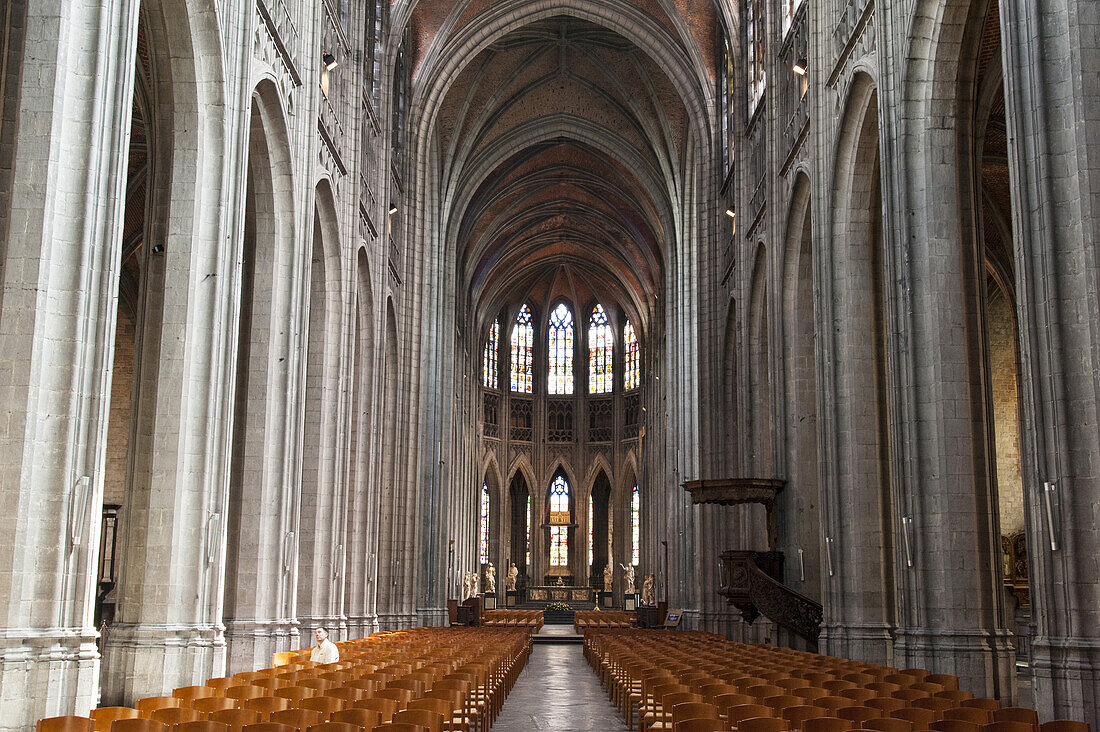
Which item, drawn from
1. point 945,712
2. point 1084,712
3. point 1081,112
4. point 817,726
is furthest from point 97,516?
point 1081,112

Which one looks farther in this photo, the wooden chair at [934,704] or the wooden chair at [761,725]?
the wooden chair at [934,704]

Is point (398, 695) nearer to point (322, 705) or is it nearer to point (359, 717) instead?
point (322, 705)

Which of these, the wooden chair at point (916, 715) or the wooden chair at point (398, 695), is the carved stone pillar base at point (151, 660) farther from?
the wooden chair at point (916, 715)

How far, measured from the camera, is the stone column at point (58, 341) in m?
9.11

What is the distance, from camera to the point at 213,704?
8.91 meters

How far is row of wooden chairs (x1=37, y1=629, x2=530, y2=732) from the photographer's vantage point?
761cm

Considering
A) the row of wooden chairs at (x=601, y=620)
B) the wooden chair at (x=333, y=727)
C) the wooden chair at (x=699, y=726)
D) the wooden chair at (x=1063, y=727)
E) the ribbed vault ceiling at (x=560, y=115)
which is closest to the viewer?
the wooden chair at (x=333, y=727)

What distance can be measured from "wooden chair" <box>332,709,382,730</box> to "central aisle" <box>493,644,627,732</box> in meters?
5.90

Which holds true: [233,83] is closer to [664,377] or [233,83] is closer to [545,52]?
[545,52]

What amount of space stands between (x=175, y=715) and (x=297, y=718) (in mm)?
1049

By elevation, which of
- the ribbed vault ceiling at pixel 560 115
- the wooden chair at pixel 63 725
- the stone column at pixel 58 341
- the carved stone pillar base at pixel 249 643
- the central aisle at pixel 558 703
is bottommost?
the central aisle at pixel 558 703

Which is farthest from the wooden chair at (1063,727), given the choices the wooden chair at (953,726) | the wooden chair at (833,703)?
the wooden chair at (833,703)

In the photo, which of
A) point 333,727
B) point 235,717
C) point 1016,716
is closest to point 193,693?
point 235,717

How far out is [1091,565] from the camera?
9375mm
